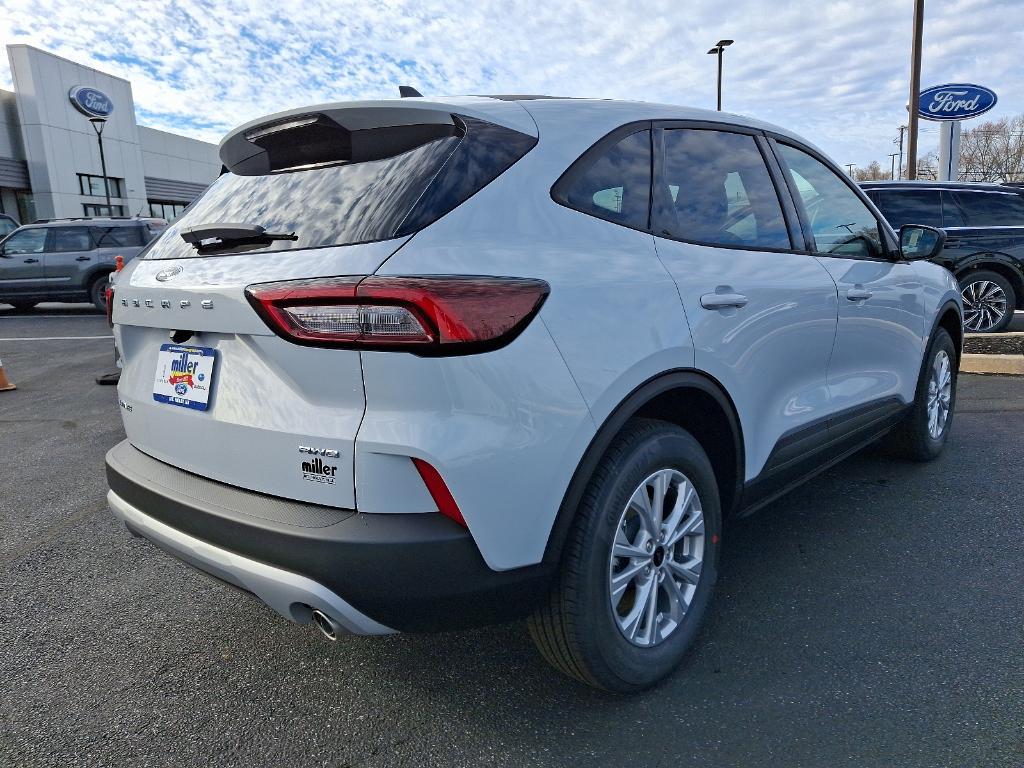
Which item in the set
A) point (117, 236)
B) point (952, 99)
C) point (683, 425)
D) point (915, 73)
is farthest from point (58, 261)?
point (952, 99)

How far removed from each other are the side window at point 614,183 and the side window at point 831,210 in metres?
1.08

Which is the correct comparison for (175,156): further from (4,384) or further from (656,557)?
(656,557)

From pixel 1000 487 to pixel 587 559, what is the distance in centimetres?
307

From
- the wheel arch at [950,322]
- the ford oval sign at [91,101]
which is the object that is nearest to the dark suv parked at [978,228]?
the wheel arch at [950,322]

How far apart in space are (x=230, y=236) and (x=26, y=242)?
48.5ft

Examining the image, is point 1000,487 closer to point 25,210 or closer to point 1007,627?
point 1007,627

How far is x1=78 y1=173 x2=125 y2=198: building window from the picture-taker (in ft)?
118

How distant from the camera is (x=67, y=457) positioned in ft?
16.1

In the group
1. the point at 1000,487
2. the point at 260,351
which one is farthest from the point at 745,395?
the point at 1000,487

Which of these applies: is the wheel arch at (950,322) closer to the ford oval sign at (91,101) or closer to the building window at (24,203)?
the building window at (24,203)

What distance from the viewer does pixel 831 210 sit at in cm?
342

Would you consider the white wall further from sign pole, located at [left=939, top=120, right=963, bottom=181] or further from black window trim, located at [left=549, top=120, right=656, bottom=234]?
black window trim, located at [left=549, top=120, right=656, bottom=234]

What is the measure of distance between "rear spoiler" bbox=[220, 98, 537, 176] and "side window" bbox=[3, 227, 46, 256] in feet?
47.0

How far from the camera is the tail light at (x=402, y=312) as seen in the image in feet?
5.60
